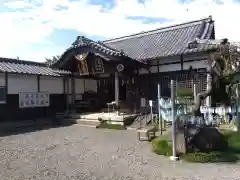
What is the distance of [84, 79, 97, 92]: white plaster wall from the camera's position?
18.8 meters

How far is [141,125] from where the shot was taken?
12586mm

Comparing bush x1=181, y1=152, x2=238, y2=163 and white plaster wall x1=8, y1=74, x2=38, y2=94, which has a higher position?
white plaster wall x1=8, y1=74, x2=38, y2=94

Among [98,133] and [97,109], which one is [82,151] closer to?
[98,133]

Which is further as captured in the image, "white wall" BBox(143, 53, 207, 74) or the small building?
the small building

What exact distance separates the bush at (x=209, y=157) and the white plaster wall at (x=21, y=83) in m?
11.0

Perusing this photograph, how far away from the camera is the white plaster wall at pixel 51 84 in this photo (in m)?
16.2

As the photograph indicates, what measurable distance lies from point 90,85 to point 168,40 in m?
6.60

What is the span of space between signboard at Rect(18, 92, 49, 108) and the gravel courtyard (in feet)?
15.0

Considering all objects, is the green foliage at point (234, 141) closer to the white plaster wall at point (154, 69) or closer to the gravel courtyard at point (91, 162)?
the gravel courtyard at point (91, 162)

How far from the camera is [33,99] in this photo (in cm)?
1569

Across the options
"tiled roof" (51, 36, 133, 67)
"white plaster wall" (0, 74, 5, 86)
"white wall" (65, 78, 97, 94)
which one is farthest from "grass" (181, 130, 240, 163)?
"white wall" (65, 78, 97, 94)

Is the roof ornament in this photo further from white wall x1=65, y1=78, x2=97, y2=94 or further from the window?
the window

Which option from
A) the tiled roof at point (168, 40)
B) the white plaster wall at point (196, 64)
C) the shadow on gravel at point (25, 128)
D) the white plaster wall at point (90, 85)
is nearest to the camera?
the shadow on gravel at point (25, 128)

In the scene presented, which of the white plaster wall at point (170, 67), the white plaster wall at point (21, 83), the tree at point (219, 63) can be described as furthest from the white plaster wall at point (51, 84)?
the tree at point (219, 63)
